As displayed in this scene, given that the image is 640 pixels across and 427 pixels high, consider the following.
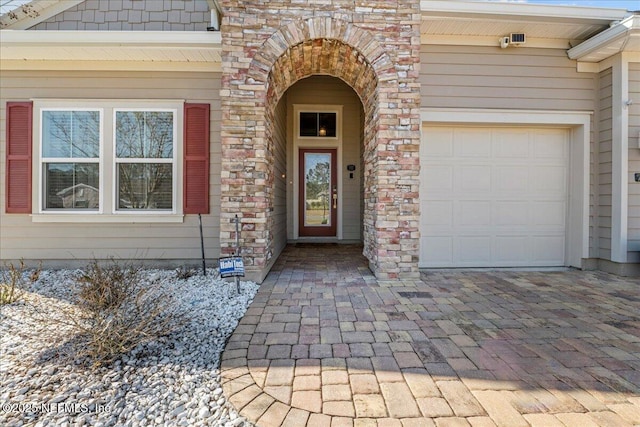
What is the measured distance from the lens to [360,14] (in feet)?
12.0

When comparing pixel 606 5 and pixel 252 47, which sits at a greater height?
pixel 606 5

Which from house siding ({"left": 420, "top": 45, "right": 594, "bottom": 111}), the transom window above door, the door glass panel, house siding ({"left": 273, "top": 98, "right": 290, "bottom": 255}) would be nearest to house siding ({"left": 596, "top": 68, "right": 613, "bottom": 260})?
house siding ({"left": 420, "top": 45, "right": 594, "bottom": 111})

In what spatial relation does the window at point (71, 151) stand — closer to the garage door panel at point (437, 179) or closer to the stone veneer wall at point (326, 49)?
the stone veneer wall at point (326, 49)

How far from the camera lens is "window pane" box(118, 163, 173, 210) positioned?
4402 millimetres

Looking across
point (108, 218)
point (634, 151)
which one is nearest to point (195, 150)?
point (108, 218)

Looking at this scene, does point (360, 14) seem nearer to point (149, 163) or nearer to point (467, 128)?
point (467, 128)

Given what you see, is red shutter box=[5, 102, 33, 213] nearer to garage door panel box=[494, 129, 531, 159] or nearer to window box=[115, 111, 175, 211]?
window box=[115, 111, 175, 211]

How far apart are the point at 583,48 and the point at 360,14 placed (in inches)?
120

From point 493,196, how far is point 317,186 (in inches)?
138

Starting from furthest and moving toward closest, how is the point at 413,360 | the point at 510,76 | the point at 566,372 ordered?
the point at 510,76
the point at 413,360
the point at 566,372

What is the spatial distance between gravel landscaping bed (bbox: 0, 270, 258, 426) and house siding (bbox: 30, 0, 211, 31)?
3.85 metres

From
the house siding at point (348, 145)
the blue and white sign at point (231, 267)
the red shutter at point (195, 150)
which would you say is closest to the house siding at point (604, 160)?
the house siding at point (348, 145)

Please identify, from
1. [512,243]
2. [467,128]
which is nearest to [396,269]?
[512,243]

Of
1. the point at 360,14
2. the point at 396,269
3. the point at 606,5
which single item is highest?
the point at 606,5
